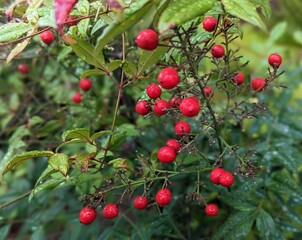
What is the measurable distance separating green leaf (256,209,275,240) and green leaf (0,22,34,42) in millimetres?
807

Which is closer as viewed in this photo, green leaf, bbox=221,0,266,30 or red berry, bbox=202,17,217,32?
green leaf, bbox=221,0,266,30

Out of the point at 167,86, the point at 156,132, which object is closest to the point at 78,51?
the point at 167,86

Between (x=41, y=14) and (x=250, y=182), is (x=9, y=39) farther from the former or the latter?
(x=250, y=182)

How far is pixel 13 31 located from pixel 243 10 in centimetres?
49

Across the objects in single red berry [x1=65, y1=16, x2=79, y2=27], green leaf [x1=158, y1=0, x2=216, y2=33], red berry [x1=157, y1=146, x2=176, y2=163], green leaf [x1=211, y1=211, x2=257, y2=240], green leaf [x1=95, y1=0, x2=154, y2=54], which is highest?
green leaf [x1=95, y1=0, x2=154, y2=54]

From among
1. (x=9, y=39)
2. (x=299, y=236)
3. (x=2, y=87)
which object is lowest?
(x=299, y=236)

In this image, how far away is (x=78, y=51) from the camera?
3.16 feet

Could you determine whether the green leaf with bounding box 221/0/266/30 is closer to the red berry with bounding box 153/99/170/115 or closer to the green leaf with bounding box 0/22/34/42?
the red berry with bounding box 153/99/170/115

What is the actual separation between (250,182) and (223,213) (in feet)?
0.99

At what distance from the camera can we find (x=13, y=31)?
96 cm

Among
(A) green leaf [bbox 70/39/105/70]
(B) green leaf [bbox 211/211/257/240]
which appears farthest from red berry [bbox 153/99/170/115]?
(B) green leaf [bbox 211/211/257/240]

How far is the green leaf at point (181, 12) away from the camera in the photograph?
70 centimetres

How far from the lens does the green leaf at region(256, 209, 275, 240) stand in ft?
4.10

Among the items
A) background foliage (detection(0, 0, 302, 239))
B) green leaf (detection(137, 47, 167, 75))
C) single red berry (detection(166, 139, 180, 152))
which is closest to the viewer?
green leaf (detection(137, 47, 167, 75))
